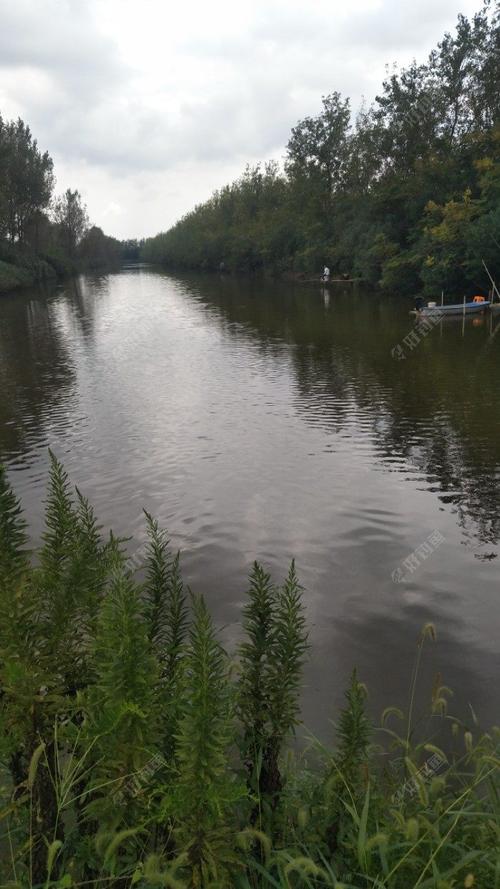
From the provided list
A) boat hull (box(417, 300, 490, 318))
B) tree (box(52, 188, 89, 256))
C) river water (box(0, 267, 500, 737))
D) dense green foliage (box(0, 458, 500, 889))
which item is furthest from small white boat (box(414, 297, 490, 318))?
tree (box(52, 188, 89, 256))

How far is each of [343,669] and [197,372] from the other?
20308mm

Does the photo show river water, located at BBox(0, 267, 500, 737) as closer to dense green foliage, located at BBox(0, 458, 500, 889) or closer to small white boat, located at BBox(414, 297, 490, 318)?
dense green foliage, located at BBox(0, 458, 500, 889)

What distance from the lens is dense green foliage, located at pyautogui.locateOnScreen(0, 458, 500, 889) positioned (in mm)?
2293

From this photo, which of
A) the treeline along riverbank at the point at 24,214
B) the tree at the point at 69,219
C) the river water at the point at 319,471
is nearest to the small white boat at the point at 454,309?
the river water at the point at 319,471

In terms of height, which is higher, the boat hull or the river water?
the boat hull

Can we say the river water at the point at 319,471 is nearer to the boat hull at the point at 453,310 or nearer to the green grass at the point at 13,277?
the boat hull at the point at 453,310

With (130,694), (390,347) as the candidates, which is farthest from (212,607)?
(390,347)

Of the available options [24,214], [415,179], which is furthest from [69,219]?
[415,179]

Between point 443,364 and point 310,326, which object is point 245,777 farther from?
point 310,326

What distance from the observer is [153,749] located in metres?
2.37

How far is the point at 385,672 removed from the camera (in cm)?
718

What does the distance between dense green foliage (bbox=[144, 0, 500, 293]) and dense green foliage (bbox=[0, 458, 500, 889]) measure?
41.8 meters

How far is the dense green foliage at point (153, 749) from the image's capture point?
229 cm

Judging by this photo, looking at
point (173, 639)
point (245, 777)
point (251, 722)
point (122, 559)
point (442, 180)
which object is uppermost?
point (442, 180)
